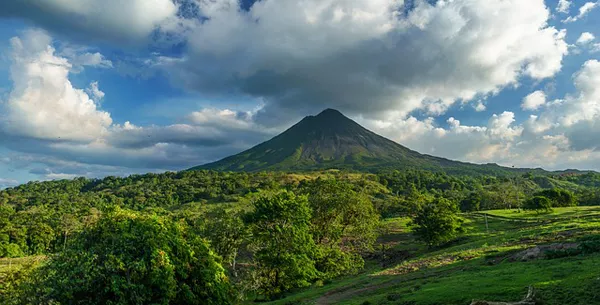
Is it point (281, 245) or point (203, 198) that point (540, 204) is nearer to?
point (281, 245)

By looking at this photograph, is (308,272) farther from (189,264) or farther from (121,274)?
(121,274)

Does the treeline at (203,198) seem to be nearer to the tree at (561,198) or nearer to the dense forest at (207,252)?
the tree at (561,198)

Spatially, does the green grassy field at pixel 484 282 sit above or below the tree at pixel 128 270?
below

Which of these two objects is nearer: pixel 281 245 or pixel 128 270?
pixel 128 270

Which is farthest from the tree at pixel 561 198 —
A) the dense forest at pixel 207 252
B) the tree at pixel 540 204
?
the dense forest at pixel 207 252

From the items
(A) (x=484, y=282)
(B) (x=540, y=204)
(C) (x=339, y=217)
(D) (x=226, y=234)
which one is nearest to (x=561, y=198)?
(B) (x=540, y=204)

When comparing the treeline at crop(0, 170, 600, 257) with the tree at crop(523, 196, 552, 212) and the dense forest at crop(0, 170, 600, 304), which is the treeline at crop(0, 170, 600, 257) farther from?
the dense forest at crop(0, 170, 600, 304)

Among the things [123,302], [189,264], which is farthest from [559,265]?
[123,302]

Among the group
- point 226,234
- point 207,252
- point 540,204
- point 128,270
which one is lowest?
point 226,234
